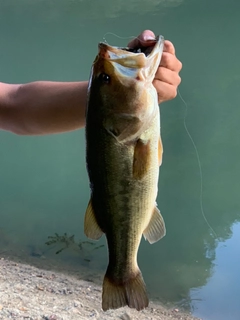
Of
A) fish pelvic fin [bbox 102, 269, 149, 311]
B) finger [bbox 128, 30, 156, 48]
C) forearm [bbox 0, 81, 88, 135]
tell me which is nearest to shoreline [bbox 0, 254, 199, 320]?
forearm [bbox 0, 81, 88, 135]

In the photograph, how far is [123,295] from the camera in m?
1.43

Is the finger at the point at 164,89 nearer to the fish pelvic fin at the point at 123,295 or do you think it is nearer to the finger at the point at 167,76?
the finger at the point at 167,76

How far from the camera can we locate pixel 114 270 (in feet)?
4.70

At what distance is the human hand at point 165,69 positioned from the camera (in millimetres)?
1267

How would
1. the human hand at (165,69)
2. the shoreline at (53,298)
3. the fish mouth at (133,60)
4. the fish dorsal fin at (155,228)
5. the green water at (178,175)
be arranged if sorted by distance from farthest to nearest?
the green water at (178,175) < the shoreline at (53,298) < the fish dorsal fin at (155,228) < the human hand at (165,69) < the fish mouth at (133,60)

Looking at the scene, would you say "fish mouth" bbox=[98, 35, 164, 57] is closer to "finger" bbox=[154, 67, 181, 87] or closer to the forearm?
"finger" bbox=[154, 67, 181, 87]

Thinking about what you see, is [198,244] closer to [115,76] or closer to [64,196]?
[64,196]

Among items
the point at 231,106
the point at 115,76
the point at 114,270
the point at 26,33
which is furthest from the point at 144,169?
the point at 26,33

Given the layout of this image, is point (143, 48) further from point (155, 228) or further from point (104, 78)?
Result: point (155, 228)

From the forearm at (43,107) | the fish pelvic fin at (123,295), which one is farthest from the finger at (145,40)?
the fish pelvic fin at (123,295)

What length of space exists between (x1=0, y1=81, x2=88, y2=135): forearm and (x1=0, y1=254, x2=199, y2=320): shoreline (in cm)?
206

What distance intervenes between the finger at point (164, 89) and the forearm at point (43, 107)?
36 cm

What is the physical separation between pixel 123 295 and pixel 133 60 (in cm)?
75

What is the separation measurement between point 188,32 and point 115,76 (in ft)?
50.4
